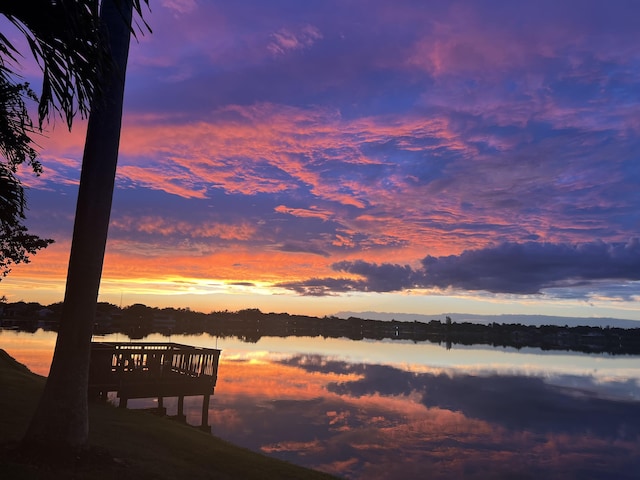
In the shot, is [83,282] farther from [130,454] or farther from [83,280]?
[130,454]

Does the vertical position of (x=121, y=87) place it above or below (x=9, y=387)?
above

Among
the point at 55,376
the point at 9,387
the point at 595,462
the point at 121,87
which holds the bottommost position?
the point at 595,462

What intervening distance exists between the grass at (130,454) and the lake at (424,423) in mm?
7102

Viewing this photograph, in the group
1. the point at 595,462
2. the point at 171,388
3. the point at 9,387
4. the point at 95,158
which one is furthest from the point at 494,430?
the point at 95,158

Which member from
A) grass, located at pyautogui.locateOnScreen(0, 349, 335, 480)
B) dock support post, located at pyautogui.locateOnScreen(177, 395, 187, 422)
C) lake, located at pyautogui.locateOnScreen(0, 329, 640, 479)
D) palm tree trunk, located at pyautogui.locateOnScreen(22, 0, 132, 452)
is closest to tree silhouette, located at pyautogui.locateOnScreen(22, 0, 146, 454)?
palm tree trunk, located at pyautogui.locateOnScreen(22, 0, 132, 452)

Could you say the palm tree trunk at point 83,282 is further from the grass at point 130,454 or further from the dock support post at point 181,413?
the dock support post at point 181,413

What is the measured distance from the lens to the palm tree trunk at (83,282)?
32.1 ft

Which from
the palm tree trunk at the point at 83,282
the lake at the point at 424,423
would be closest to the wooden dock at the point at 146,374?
the lake at the point at 424,423

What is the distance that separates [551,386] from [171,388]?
4425 centimetres

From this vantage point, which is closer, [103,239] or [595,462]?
[103,239]

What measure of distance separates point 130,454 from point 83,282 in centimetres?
421

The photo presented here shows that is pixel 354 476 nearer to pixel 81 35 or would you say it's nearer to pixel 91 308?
pixel 91 308

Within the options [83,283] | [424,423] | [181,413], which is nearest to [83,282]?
[83,283]

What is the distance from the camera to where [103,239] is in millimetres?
10602
